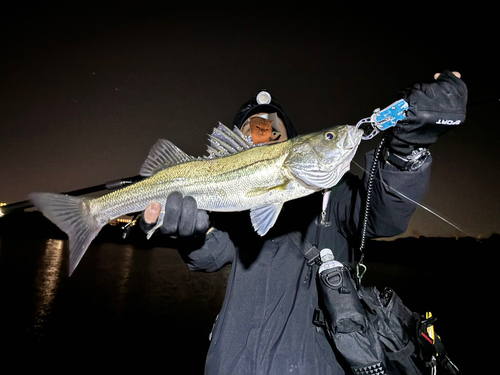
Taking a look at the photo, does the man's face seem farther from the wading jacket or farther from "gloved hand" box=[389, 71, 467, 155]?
"gloved hand" box=[389, 71, 467, 155]

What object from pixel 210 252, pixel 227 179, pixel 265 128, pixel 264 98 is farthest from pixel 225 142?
pixel 264 98

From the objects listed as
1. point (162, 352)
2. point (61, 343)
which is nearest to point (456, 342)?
point (162, 352)

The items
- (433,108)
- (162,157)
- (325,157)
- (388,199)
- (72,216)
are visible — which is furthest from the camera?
(162,157)

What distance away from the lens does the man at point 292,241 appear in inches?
81.2

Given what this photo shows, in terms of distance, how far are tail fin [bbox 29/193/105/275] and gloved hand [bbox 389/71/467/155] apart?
3090 millimetres

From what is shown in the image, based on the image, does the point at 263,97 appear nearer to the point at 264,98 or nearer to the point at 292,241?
the point at 264,98

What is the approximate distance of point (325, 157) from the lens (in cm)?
266

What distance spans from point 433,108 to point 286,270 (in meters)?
2.01

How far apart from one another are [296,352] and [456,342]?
14.4 m

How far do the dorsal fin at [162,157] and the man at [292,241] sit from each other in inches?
18.9

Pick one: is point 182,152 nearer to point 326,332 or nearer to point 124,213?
point 124,213

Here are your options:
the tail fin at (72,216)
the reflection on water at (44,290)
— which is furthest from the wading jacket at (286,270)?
the reflection on water at (44,290)

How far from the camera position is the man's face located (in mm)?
4367

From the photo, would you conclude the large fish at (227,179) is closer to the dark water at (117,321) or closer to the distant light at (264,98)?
the distant light at (264,98)
